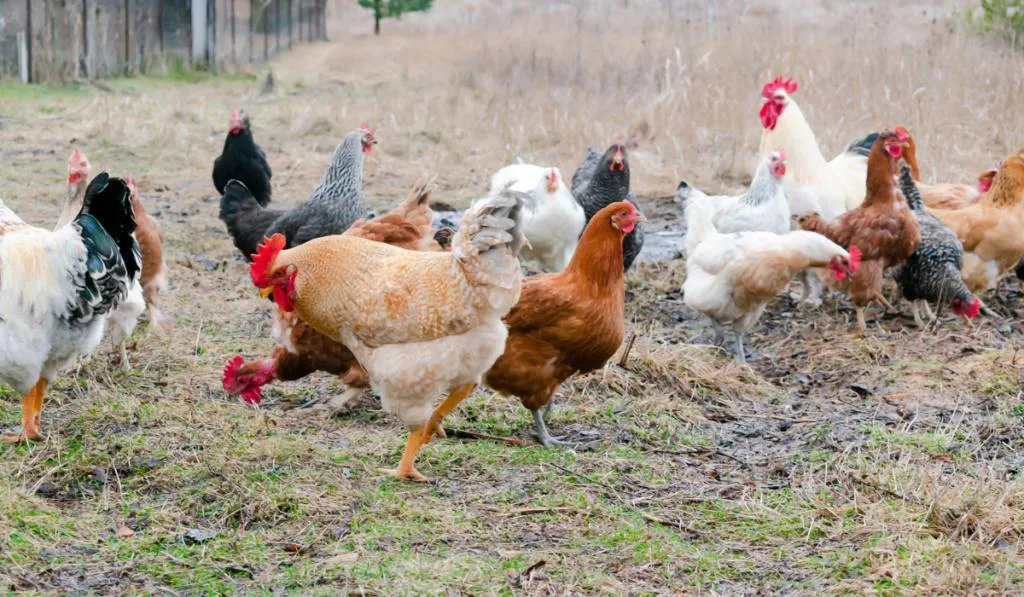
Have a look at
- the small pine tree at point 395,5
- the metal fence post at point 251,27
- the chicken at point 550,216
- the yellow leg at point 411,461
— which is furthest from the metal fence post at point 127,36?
the yellow leg at point 411,461

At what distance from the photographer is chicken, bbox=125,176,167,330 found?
6332mm

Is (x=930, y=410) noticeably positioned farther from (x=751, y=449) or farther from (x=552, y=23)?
(x=552, y=23)

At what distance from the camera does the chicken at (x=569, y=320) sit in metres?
5.07

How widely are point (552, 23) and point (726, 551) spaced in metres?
24.4

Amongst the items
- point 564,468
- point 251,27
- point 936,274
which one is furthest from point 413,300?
point 251,27

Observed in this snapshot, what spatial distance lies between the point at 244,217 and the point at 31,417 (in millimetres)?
3360

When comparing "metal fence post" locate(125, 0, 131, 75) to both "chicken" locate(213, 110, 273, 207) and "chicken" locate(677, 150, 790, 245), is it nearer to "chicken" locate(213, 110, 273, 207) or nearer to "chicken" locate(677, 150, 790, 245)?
"chicken" locate(213, 110, 273, 207)

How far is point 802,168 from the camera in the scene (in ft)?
28.0

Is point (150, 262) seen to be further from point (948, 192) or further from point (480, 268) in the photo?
point (948, 192)

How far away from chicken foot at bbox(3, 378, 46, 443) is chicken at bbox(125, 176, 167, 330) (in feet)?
4.97

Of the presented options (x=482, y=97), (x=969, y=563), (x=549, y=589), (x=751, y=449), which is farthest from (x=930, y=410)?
(x=482, y=97)

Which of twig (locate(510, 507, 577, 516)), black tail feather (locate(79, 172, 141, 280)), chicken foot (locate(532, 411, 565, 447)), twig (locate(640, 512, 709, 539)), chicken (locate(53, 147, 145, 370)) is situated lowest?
chicken foot (locate(532, 411, 565, 447))

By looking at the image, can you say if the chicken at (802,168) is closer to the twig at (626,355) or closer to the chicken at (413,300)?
→ the twig at (626,355)

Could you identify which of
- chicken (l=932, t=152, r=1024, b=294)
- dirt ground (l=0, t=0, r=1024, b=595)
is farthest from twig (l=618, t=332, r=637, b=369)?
chicken (l=932, t=152, r=1024, b=294)
